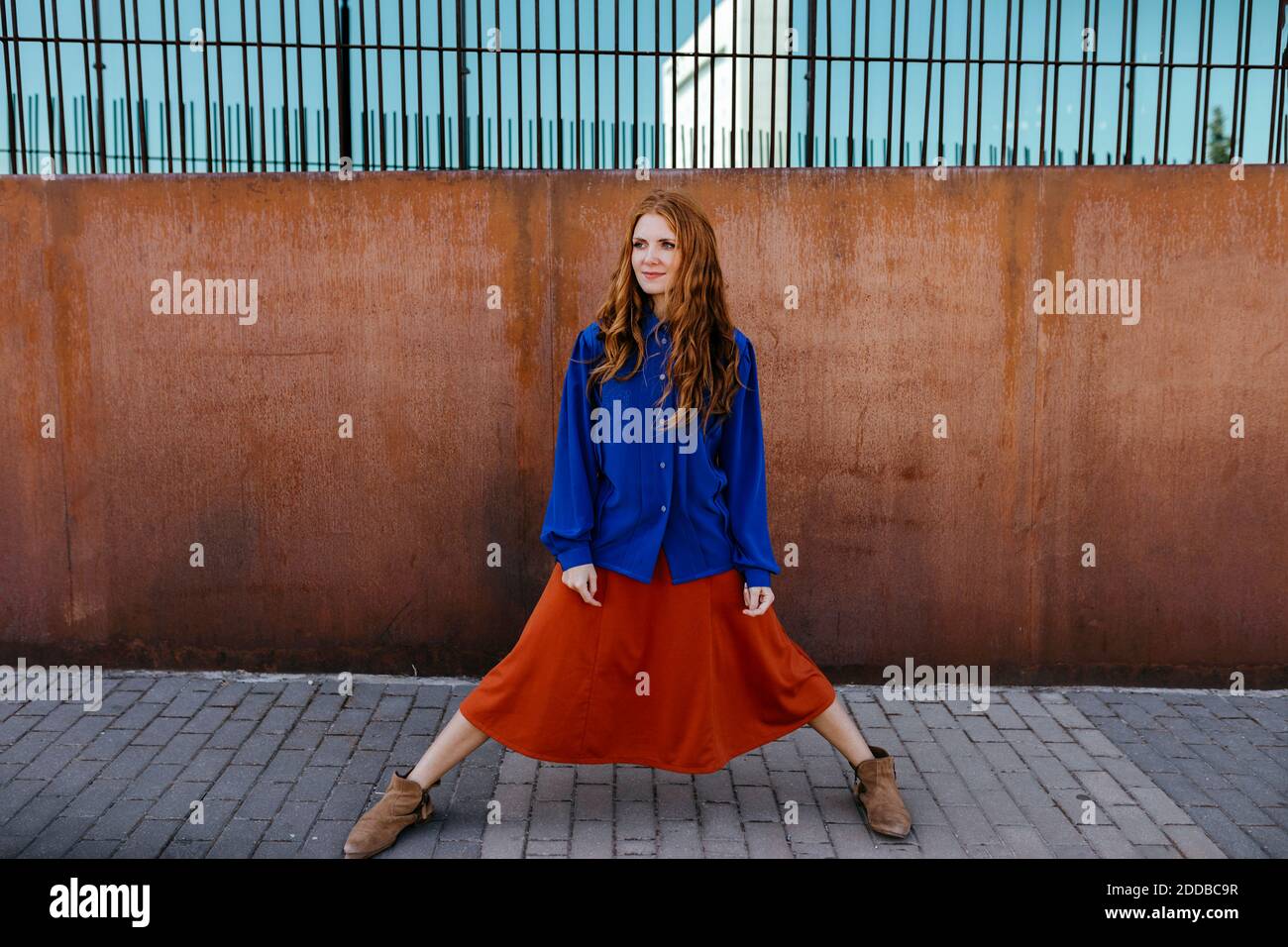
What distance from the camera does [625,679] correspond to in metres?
3.46

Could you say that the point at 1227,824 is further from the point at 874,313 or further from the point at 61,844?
the point at 61,844

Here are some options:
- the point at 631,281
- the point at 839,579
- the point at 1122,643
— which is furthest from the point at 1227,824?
the point at 631,281

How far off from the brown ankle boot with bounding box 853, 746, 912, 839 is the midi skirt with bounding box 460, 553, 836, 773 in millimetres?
527

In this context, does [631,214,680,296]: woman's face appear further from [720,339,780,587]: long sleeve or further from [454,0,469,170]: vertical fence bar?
[454,0,469,170]: vertical fence bar

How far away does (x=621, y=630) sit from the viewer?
3.44 metres

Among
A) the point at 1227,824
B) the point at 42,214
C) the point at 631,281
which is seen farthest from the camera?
the point at 42,214

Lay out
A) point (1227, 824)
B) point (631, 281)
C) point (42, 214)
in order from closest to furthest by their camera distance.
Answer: point (631, 281) < point (1227, 824) < point (42, 214)

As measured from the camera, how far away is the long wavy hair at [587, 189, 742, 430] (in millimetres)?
3322

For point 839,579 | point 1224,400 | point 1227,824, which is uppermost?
point 1224,400

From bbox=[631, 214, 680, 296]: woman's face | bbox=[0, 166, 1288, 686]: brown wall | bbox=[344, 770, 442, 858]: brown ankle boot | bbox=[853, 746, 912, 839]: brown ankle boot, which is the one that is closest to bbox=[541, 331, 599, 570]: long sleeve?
A: bbox=[631, 214, 680, 296]: woman's face

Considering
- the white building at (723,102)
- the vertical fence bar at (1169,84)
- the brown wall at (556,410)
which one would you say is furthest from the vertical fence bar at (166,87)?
the vertical fence bar at (1169,84)

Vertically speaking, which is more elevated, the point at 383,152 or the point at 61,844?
the point at 383,152

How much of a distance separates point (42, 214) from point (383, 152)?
1637 mm

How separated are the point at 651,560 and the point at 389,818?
1.23 metres
